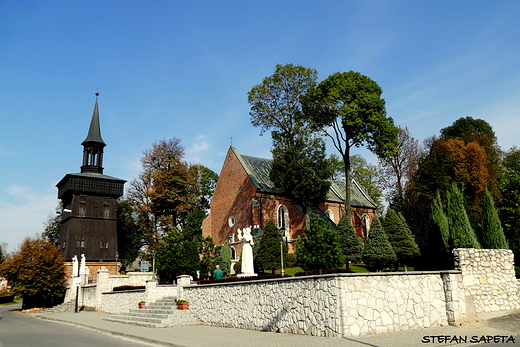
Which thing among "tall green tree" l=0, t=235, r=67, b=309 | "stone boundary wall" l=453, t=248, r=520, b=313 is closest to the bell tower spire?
"tall green tree" l=0, t=235, r=67, b=309

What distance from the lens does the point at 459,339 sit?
9.92 m

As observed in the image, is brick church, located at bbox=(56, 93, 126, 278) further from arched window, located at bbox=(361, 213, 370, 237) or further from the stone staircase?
arched window, located at bbox=(361, 213, 370, 237)

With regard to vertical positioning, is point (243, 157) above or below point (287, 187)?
above

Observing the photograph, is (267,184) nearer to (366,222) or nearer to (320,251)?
(366,222)

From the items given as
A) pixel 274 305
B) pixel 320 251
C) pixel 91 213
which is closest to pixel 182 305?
pixel 274 305

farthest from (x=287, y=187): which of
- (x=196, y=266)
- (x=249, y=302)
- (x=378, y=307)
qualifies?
(x=378, y=307)

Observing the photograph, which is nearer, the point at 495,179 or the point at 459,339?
the point at 459,339

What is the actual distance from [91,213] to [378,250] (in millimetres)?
30819

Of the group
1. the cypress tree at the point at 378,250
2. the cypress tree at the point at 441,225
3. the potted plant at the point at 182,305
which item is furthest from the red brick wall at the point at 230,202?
the potted plant at the point at 182,305

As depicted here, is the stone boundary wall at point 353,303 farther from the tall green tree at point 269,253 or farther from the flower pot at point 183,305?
the tall green tree at point 269,253

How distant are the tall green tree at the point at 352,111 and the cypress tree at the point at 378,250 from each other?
22.3ft

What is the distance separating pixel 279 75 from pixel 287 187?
1037 cm

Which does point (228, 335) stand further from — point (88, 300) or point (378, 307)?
point (88, 300)

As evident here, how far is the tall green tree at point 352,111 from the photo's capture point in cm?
3322
